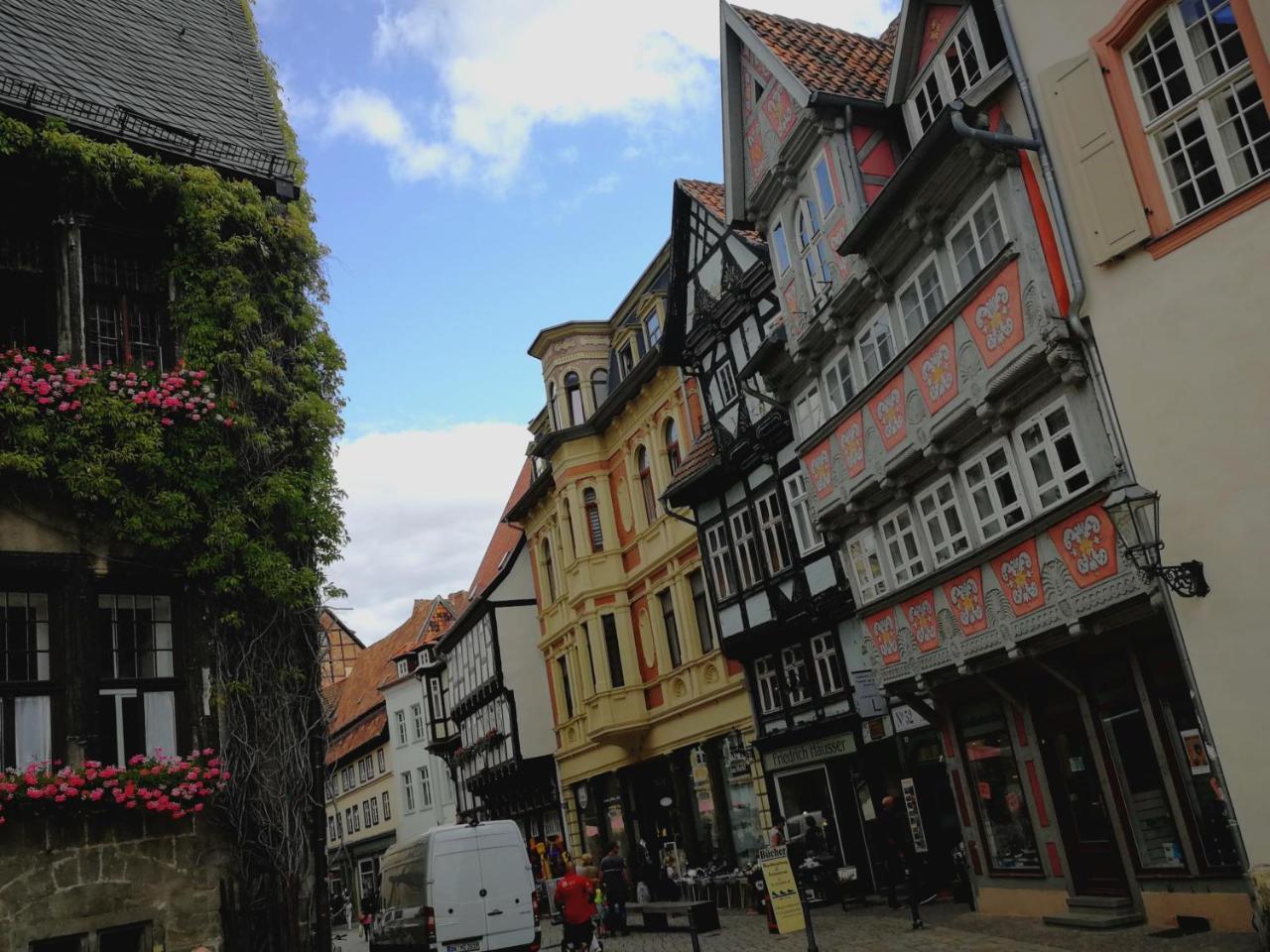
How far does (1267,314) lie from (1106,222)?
77.3 inches

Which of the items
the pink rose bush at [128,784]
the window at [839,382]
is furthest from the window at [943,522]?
the pink rose bush at [128,784]

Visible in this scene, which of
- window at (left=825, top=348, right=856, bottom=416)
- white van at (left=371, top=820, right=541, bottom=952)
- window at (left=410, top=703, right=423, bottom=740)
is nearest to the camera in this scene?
white van at (left=371, top=820, right=541, bottom=952)

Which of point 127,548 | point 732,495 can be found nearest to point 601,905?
point 732,495

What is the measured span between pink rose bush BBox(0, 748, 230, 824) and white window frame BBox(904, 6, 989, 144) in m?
11.2

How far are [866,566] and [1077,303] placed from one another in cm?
705

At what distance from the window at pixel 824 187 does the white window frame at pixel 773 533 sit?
22.8 ft

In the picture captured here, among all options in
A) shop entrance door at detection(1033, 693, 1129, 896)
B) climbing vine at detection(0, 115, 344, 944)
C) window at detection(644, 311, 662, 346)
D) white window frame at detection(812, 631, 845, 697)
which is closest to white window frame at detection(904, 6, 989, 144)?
shop entrance door at detection(1033, 693, 1129, 896)

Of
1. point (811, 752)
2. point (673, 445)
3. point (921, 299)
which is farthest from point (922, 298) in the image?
point (673, 445)

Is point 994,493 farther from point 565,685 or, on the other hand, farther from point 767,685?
point 565,685

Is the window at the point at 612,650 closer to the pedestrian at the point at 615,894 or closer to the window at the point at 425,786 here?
the pedestrian at the point at 615,894

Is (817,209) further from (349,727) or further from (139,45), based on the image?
(349,727)

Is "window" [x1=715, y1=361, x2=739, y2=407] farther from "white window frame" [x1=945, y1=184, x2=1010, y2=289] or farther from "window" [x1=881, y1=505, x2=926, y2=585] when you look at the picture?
"white window frame" [x1=945, y1=184, x2=1010, y2=289]

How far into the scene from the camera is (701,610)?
26688 mm

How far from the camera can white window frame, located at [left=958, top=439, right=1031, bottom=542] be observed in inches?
540
